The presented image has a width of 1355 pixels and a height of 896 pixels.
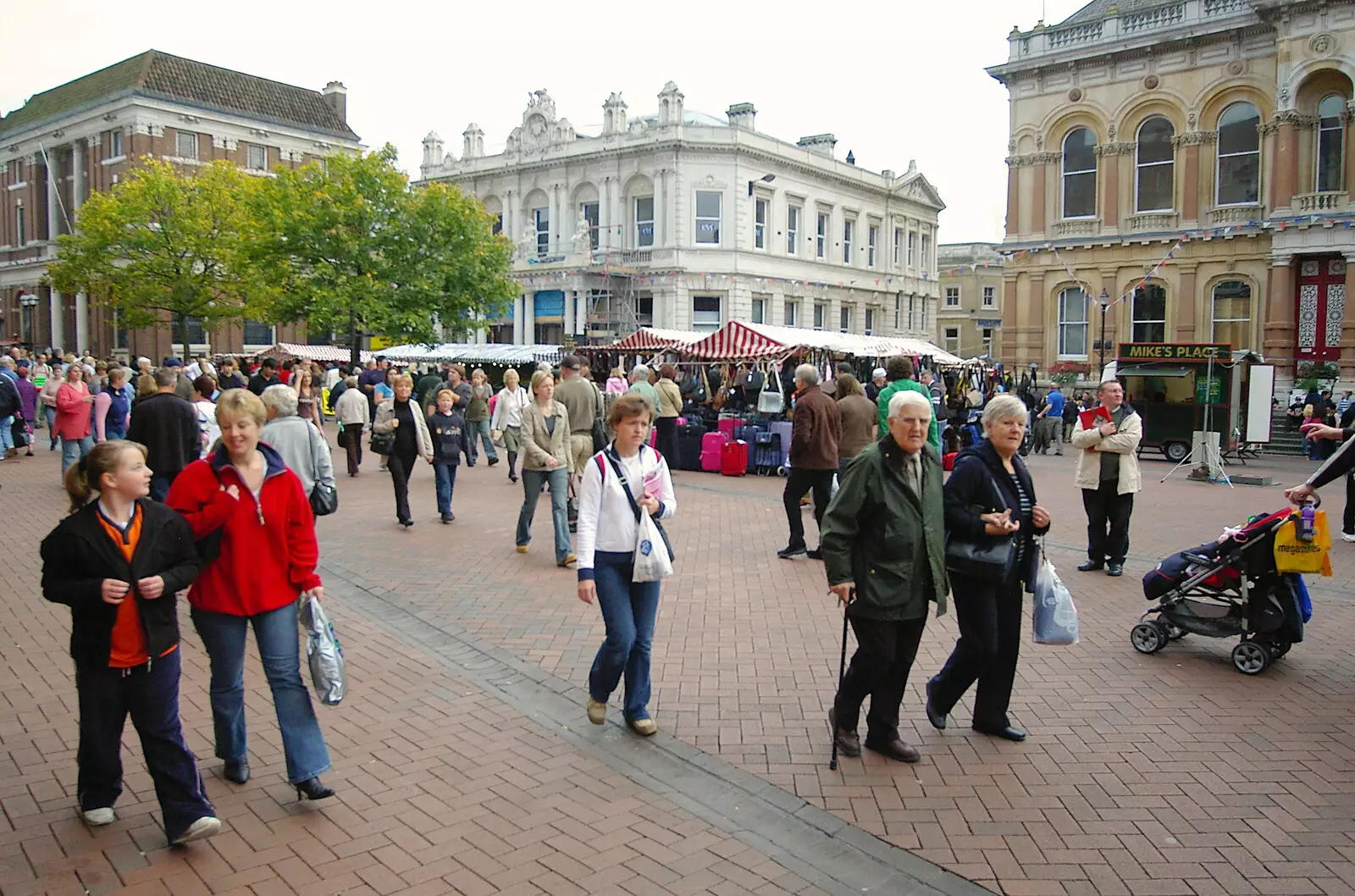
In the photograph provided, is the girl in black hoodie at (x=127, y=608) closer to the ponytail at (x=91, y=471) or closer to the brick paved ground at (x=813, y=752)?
the ponytail at (x=91, y=471)

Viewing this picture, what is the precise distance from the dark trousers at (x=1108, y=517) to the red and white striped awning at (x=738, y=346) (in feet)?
34.9

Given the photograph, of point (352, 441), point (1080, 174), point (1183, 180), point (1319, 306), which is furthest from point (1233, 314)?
point (352, 441)

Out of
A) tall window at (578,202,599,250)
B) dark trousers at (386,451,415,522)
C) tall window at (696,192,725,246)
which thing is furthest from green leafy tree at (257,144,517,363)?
dark trousers at (386,451,415,522)

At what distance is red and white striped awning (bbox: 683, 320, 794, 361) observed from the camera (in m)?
19.8

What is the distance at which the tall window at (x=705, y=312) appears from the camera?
43.6 m

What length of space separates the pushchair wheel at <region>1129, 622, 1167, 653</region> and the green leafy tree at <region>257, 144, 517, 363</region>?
27727 mm

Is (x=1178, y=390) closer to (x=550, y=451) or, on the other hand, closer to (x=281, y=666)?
(x=550, y=451)

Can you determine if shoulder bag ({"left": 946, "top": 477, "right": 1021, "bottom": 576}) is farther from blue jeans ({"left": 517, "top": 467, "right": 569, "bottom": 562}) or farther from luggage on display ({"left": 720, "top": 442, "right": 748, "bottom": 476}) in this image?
luggage on display ({"left": 720, "top": 442, "right": 748, "bottom": 476})

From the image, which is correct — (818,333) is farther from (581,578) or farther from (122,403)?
(581,578)

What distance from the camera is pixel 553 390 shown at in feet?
33.9

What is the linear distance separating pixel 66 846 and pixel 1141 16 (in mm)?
32878

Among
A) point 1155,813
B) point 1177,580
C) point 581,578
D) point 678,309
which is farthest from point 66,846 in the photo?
point 678,309

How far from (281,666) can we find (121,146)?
54185mm

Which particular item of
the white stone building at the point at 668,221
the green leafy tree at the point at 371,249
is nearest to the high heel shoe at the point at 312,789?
the green leafy tree at the point at 371,249
